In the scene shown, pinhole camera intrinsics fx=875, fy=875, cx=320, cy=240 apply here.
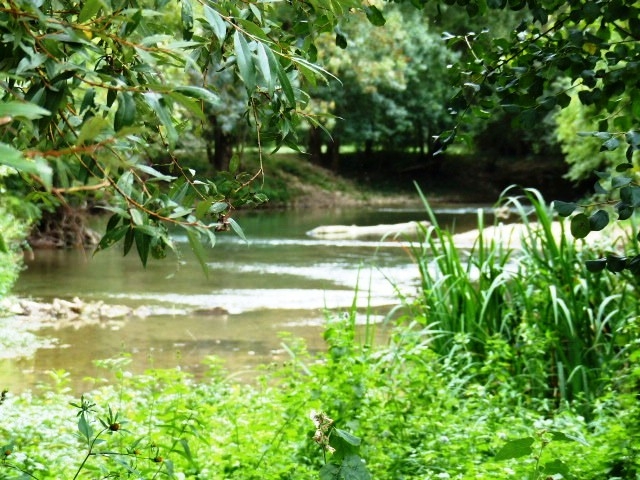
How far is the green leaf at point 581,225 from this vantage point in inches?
75.0

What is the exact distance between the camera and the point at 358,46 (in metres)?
26.8

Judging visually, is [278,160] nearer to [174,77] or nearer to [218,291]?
[174,77]

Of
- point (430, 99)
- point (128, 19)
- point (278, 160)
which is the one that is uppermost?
point (430, 99)

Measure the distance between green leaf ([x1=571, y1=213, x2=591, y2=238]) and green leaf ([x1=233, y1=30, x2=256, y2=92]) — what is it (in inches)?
34.3

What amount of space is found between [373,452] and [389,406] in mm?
604

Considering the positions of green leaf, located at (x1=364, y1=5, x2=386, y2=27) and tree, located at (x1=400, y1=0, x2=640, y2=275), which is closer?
tree, located at (x1=400, y1=0, x2=640, y2=275)

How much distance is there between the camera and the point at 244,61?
1360 millimetres

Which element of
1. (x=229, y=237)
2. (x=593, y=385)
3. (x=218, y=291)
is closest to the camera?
(x=593, y=385)

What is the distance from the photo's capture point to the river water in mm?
7645

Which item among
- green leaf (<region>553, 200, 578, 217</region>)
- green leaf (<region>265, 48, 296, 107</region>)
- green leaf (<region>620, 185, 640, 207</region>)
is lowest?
green leaf (<region>553, 200, 578, 217</region>)

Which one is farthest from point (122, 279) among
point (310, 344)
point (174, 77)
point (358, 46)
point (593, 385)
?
point (358, 46)

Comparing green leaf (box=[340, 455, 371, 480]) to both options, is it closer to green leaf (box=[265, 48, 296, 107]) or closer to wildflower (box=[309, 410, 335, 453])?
wildflower (box=[309, 410, 335, 453])

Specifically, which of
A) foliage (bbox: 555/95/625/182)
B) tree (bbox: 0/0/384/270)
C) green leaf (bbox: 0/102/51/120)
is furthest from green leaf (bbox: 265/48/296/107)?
foliage (bbox: 555/95/625/182)

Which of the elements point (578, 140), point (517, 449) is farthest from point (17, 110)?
point (578, 140)
